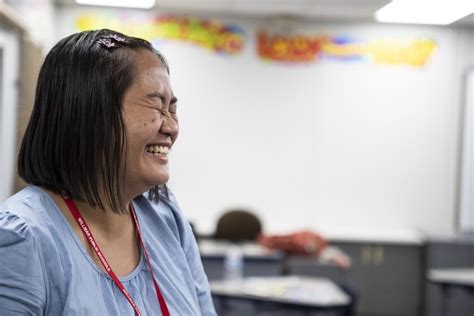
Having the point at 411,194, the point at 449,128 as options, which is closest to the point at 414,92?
the point at 449,128

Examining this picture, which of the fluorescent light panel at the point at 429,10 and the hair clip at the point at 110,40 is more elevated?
the fluorescent light panel at the point at 429,10

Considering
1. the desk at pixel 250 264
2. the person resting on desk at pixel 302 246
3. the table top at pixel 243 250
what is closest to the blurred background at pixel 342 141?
the table top at pixel 243 250

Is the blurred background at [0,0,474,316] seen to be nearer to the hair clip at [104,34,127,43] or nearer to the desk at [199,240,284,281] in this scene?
the desk at [199,240,284,281]

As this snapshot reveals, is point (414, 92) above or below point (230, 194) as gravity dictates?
above

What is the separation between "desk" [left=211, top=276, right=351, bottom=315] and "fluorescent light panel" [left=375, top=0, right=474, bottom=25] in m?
2.56

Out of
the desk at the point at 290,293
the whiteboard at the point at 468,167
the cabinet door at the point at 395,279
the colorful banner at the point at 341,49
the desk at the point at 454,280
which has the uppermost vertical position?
the colorful banner at the point at 341,49

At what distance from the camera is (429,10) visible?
96cm

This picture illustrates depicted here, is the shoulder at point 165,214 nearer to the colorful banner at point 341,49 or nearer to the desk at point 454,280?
the desk at point 454,280

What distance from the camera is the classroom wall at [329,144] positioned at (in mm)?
6246

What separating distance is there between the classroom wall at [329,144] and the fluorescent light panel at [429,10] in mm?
5169

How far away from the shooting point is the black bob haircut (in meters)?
1.08

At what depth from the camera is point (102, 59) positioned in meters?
1.10

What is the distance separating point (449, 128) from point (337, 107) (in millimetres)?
1115

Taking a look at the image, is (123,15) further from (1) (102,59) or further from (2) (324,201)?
(2) (324,201)
